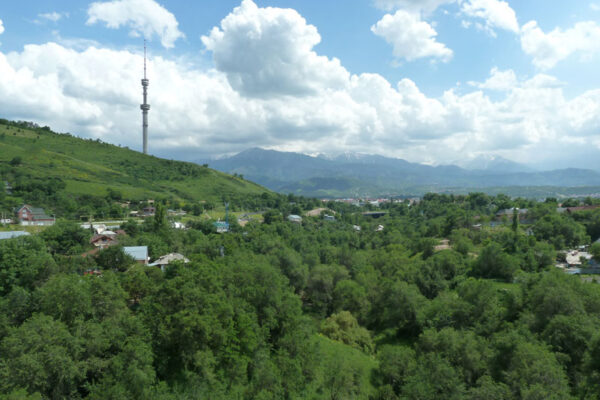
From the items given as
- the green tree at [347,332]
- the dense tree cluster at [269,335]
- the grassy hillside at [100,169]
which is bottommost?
the green tree at [347,332]

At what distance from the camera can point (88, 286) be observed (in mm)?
26750

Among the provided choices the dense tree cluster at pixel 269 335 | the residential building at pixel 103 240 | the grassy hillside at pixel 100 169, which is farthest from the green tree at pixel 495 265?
the grassy hillside at pixel 100 169

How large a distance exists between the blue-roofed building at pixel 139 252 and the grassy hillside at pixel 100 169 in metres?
58.0

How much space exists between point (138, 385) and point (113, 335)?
4467mm

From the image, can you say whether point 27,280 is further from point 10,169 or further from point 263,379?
point 10,169

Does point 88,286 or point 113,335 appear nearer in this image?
point 113,335

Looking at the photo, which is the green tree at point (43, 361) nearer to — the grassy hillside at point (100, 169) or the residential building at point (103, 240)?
the residential building at point (103, 240)

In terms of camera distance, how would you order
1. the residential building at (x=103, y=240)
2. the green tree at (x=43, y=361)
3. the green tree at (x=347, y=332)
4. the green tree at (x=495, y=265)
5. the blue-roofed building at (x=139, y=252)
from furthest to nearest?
the residential building at (x=103, y=240), the green tree at (x=495, y=265), the blue-roofed building at (x=139, y=252), the green tree at (x=347, y=332), the green tree at (x=43, y=361)

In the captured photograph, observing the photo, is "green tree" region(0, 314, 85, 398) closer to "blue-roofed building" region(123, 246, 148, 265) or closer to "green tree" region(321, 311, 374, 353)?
"green tree" region(321, 311, 374, 353)

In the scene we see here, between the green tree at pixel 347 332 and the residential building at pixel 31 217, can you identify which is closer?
the green tree at pixel 347 332

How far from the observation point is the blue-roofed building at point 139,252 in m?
45.8

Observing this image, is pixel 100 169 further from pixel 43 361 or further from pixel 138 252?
pixel 43 361

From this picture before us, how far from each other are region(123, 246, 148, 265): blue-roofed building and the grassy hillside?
190 feet

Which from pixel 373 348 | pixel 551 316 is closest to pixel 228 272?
pixel 373 348
